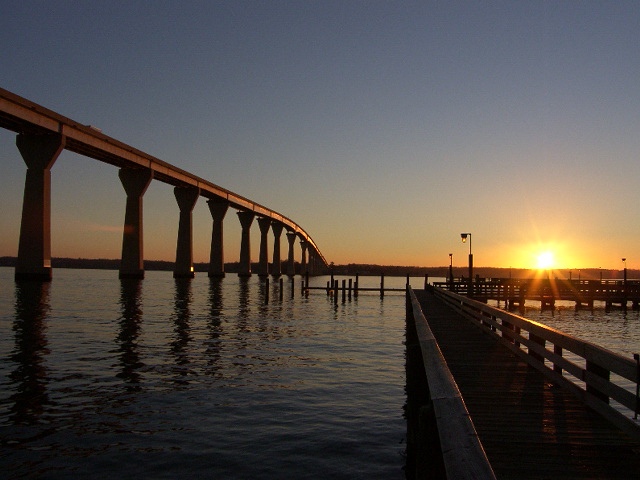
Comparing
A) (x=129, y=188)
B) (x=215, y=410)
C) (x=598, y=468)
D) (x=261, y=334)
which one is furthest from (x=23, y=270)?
(x=598, y=468)

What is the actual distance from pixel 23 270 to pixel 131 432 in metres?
59.2

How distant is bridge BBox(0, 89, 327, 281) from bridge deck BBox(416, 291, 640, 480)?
2143 inches

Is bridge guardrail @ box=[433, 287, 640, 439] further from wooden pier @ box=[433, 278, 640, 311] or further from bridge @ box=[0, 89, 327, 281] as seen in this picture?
bridge @ box=[0, 89, 327, 281]

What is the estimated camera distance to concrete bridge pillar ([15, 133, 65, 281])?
60188 millimetres

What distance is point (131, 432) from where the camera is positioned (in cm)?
1043

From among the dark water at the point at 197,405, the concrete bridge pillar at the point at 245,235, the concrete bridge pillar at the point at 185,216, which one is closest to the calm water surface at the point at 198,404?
the dark water at the point at 197,405

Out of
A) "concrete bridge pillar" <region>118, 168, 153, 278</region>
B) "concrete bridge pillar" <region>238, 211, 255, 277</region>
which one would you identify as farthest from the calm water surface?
"concrete bridge pillar" <region>238, 211, 255, 277</region>

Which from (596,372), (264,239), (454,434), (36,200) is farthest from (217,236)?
(454,434)

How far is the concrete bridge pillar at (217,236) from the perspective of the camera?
365ft

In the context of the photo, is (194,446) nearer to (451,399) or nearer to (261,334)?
(451,399)

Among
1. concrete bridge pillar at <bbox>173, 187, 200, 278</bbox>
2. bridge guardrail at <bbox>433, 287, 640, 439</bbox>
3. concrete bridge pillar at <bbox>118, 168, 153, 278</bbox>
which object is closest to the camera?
bridge guardrail at <bbox>433, 287, 640, 439</bbox>

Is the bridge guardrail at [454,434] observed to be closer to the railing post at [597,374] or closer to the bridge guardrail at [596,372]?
the bridge guardrail at [596,372]

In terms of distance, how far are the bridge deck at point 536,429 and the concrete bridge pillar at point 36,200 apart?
58.4 metres

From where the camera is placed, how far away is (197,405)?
495 inches
